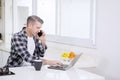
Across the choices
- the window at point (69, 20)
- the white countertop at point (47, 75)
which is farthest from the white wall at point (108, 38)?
the white countertop at point (47, 75)

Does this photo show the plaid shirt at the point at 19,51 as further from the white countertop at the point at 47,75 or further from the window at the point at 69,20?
the window at the point at 69,20

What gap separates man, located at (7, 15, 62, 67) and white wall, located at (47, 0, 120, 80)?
0.64m

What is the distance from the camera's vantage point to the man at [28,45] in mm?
2574

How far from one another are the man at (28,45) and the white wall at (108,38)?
0.64m

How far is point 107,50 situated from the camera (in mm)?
2904

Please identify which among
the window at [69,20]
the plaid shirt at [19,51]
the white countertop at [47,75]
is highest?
the window at [69,20]

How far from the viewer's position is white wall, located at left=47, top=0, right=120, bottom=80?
2764 mm

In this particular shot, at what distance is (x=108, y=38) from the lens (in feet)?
9.49

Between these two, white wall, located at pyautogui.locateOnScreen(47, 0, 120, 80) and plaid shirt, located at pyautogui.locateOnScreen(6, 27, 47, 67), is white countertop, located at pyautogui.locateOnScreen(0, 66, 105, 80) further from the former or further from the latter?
white wall, located at pyautogui.locateOnScreen(47, 0, 120, 80)

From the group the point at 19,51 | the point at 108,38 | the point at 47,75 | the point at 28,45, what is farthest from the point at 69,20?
the point at 47,75

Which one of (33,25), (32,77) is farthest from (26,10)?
(32,77)

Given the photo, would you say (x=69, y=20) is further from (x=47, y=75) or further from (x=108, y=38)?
(x=47, y=75)

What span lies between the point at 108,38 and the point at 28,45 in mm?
970

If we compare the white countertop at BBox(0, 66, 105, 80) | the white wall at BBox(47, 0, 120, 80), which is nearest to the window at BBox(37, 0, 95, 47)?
the white wall at BBox(47, 0, 120, 80)
